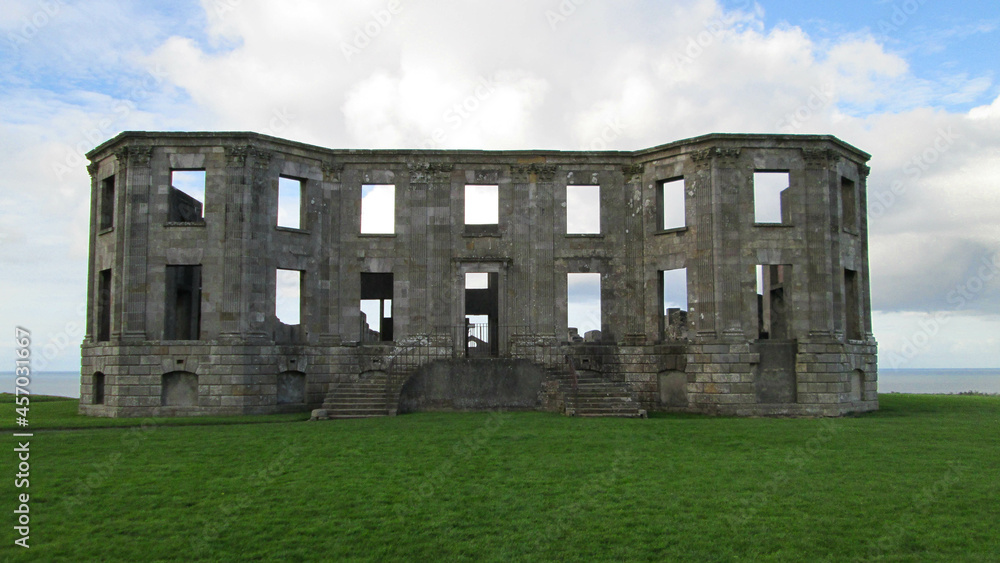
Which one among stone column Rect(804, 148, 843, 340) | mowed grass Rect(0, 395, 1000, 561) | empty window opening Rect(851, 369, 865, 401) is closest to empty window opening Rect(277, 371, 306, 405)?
mowed grass Rect(0, 395, 1000, 561)

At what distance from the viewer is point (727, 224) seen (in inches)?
999

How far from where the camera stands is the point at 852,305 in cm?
2739

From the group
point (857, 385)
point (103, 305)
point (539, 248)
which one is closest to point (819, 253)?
point (857, 385)

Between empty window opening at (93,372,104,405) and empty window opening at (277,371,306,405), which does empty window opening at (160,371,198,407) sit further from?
empty window opening at (93,372,104,405)

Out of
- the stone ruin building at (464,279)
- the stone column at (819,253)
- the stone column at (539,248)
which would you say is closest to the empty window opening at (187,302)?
the stone ruin building at (464,279)

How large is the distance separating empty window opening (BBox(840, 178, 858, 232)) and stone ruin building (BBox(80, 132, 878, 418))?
0.08 m

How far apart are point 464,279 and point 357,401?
21.4 feet

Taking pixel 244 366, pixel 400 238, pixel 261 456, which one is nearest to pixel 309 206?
pixel 400 238

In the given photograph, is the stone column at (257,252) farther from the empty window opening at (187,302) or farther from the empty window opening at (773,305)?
the empty window opening at (773,305)

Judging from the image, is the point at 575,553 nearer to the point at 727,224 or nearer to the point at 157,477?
the point at 157,477

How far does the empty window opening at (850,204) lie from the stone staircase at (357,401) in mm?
17192

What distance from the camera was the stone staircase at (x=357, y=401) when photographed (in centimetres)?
2222

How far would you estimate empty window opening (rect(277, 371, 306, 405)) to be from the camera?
25.5 metres

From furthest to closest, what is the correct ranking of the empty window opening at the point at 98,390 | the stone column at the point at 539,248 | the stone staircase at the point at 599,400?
the stone column at the point at 539,248 → the empty window opening at the point at 98,390 → the stone staircase at the point at 599,400
